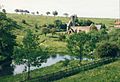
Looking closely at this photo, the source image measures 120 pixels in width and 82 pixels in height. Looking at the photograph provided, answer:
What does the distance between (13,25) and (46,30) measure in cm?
7330

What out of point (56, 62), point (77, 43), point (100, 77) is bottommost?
point (56, 62)

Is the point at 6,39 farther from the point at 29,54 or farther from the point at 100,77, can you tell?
the point at 100,77

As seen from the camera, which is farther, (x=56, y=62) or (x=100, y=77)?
(x=56, y=62)

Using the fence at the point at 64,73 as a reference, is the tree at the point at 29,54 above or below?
above

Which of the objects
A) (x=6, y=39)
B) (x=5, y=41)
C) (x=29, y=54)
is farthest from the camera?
(x=6, y=39)

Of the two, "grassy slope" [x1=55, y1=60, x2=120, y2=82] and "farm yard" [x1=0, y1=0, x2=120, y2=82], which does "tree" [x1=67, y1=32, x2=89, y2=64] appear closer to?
"farm yard" [x1=0, y1=0, x2=120, y2=82]

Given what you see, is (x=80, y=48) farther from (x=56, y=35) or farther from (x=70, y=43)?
(x=56, y=35)

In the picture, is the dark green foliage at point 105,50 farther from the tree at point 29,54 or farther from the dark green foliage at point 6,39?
the tree at point 29,54

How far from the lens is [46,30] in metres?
162

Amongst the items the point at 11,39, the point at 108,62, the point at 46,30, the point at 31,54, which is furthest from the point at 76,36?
the point at 46,30

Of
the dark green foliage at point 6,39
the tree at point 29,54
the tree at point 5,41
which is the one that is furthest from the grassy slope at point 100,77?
the dark green foliage at point 6,39

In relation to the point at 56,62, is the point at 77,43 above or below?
above

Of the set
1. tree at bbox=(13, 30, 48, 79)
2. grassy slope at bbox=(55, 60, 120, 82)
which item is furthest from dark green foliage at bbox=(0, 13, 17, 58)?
grassy slope at bbox=(55, 60, 120, 82)

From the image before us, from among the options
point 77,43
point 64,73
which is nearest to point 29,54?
point 64,73
